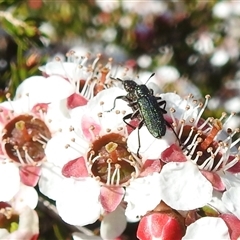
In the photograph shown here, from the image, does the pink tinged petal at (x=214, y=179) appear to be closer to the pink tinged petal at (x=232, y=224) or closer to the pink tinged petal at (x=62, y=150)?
the pink tinged petal at (x=232, y=224)

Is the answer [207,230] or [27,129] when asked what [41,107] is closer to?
[27,129]

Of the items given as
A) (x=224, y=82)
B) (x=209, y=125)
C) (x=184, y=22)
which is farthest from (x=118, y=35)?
(x=209, y=125)

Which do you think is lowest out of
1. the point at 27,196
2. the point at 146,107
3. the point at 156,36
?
the point at 156,36

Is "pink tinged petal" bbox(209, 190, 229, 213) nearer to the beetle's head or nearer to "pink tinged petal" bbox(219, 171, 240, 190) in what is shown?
"pink tinged petal" bbox(219, 171, 240, 190)

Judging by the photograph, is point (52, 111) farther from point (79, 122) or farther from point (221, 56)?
point (221, 56)

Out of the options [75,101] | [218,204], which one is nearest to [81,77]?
[75,101]
